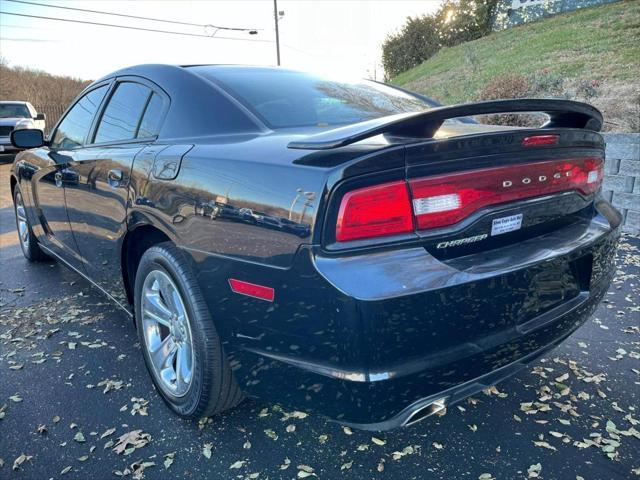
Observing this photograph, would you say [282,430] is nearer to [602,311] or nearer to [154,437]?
[154,437]

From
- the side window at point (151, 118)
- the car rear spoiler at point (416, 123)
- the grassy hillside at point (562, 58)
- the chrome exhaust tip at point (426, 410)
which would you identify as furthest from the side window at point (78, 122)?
the grassy hillside at point (562, 58)

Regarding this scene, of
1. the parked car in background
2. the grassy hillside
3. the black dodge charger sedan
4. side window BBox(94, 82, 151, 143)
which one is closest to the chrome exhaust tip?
the black dodge charger sedan

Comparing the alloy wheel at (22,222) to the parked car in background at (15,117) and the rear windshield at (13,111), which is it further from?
the rear windshield at (13,111)

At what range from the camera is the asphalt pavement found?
1.90 meters

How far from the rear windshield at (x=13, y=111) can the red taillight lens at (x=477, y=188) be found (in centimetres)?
1787

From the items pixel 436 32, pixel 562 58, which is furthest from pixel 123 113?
pixel 436 32

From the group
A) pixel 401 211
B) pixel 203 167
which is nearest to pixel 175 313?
pixel 203 167

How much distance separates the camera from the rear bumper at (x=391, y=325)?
1.41 meters

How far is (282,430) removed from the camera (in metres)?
2.14

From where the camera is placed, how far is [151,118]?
8.17ft

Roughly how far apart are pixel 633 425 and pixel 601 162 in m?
1.17

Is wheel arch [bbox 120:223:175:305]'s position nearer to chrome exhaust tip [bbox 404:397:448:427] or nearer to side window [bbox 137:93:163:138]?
side window [bbox 137:93:163:138]

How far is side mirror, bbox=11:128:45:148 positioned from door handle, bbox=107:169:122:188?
63.4 inches

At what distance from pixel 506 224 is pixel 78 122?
3.10 metres
